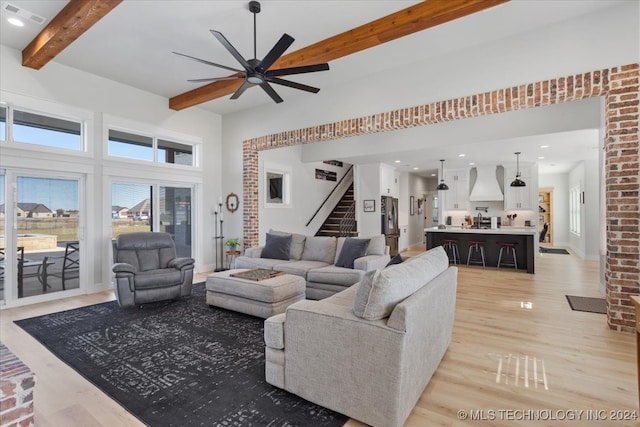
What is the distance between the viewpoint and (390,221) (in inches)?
381

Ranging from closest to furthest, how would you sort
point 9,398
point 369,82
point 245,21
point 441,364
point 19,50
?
point 9,398
point 441,364
point 245,21
point 19,50
point 369,82

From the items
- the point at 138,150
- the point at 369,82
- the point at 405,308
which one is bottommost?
the point at 405,308

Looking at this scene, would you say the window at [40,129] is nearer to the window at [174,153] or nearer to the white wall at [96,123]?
the white wall at [96,123]

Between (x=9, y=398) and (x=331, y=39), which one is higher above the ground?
(x=331, y=39)

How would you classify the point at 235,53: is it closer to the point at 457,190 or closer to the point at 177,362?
the point at 177,362

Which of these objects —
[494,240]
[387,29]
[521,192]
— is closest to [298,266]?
[387,29]

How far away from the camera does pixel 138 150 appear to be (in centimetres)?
602

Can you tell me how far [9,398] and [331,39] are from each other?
438 cm

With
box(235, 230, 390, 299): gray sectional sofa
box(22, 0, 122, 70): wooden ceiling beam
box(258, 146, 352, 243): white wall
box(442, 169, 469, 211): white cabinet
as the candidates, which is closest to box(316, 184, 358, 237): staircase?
box(258, 146, 352, 243): white wall

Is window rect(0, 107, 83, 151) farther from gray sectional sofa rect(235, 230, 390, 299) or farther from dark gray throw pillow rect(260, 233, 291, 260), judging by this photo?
dark gray throw pillow rect(260, 233, 291, 260)

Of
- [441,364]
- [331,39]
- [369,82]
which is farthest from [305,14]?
[441,364]

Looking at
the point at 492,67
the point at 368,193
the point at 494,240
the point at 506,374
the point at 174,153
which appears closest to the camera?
the point at 506,374

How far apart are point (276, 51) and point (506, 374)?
348 centimetres

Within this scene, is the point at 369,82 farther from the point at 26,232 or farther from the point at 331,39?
the point at 26,232
